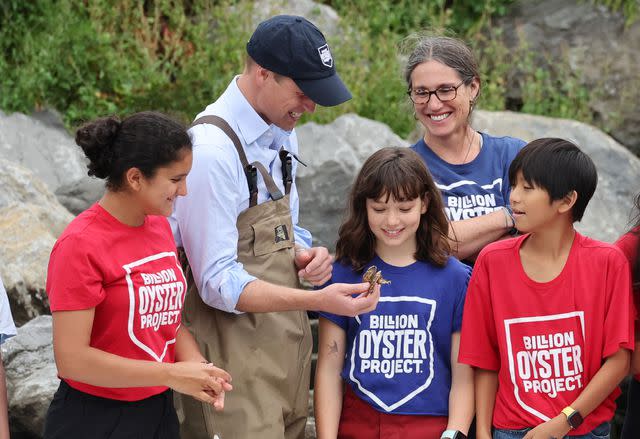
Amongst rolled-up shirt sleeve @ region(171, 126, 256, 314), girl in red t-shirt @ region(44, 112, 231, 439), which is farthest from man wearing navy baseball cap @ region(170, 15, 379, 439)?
girl in red t-shirt @ region(44, 112, 231, 439)

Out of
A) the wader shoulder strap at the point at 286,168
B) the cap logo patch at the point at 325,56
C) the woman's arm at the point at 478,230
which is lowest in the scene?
the woman's arm at the point at 478,230

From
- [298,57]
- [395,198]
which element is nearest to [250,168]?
[298,57]

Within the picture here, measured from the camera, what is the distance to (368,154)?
6.06m

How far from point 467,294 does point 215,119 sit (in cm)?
101

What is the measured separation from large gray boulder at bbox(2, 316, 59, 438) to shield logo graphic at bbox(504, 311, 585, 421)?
6.56 feet

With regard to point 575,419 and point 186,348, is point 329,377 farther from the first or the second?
point 575,419

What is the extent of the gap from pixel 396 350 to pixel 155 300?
2.86ft

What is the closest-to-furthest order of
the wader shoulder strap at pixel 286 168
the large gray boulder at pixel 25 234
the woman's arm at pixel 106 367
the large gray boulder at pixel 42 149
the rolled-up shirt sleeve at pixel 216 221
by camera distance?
the woman's arm at pixel 106 367, the rolled-up shirt sleeve at pixel 216 221, the wader shoulder strap at pixel 286 168, the large gray boulder at pixel 25 234, the large gray boulder at pixel 42 149

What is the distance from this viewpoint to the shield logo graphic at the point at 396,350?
11.5ft

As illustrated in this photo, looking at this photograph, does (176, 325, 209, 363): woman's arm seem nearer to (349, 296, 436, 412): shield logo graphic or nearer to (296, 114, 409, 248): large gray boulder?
(349, 296, 436, 412): shield logo graphic

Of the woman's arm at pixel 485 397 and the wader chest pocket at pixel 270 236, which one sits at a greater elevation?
the wader chest pocket at pixel 270 236

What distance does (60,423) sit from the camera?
3.13 m

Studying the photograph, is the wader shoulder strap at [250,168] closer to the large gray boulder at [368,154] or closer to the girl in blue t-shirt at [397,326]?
the girl in blue t-shirt at [397,326]

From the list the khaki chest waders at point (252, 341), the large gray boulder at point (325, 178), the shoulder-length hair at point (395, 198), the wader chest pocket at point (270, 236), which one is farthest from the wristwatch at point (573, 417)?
the large gray boulder at point (325, 178)
